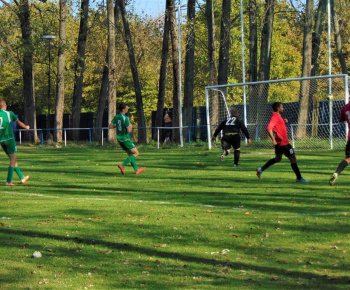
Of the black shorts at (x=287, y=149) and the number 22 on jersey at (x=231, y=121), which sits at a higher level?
the number 22 on jersey at (x=231, y=121)

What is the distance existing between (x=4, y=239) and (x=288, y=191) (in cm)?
616

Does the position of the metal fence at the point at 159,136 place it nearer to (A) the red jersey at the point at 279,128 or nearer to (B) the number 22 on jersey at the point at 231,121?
(B) the number 22 on jersey at the point at 231,121

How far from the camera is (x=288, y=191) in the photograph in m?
12.3

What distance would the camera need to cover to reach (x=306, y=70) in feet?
110

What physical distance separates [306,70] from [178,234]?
88.5 feet

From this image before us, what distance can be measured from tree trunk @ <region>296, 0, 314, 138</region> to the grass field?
16.2m

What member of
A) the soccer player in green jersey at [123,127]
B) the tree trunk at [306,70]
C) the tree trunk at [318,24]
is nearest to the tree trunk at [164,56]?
the tree trunk at [306,70]

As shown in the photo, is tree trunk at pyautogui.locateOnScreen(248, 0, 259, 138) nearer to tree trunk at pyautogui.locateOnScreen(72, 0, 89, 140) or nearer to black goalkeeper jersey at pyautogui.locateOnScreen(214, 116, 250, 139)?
black goalkeeper jersey at pyautogui.locateOnScreen(214, 116, 250, 139)

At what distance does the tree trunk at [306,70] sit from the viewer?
30473 mm

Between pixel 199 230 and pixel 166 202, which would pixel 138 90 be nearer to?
pixel 166 202

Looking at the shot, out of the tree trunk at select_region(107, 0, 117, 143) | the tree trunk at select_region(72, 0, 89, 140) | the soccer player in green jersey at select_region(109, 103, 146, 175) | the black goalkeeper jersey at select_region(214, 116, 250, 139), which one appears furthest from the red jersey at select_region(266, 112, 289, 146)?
the tree trunk at select_region(72, 0, 89, 140)

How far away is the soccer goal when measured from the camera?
26.9 meters

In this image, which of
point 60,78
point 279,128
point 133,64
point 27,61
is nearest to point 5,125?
point 279,128

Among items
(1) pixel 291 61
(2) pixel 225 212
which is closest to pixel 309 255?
(2) pixel 225 212
